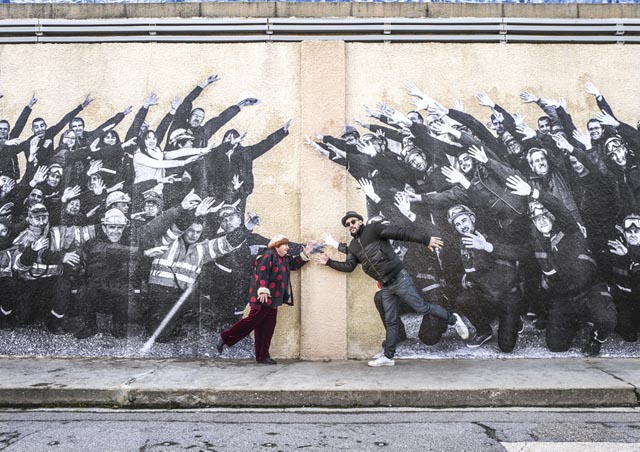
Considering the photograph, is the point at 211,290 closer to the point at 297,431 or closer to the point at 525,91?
the point at 297,431

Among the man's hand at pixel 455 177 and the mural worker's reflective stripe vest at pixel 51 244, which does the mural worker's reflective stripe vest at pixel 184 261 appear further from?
the man's hand at pixel 455 177

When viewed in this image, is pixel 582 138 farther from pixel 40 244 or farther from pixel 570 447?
pixel 40 244

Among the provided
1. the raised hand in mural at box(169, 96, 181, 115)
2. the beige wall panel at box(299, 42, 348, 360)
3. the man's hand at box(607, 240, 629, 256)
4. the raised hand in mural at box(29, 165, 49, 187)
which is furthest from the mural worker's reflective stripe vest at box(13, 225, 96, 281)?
the man's hand at box(607, 240, 629, 256)

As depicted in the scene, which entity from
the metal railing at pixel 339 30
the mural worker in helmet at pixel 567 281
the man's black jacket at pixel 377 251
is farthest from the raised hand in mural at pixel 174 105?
the mural worker in helmet at pixel 567 281

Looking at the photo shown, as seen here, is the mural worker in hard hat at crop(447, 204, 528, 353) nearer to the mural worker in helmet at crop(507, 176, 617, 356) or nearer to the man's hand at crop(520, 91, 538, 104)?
the mural worker in helmet at crop(507, 176, 617, 356)

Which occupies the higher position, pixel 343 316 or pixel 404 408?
pixel 343 316

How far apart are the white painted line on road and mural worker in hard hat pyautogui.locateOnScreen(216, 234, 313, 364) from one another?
3.25 meters

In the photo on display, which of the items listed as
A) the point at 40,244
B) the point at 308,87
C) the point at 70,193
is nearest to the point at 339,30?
the point at 308,87

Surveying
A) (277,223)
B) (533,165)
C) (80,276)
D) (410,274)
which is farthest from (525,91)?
(80,276)

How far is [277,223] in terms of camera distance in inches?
291

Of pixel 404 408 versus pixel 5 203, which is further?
pixel 5 203

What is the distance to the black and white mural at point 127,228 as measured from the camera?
7344 mm

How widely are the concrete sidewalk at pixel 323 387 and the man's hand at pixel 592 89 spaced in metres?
3.35

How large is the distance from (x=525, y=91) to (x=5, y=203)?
263 inches
